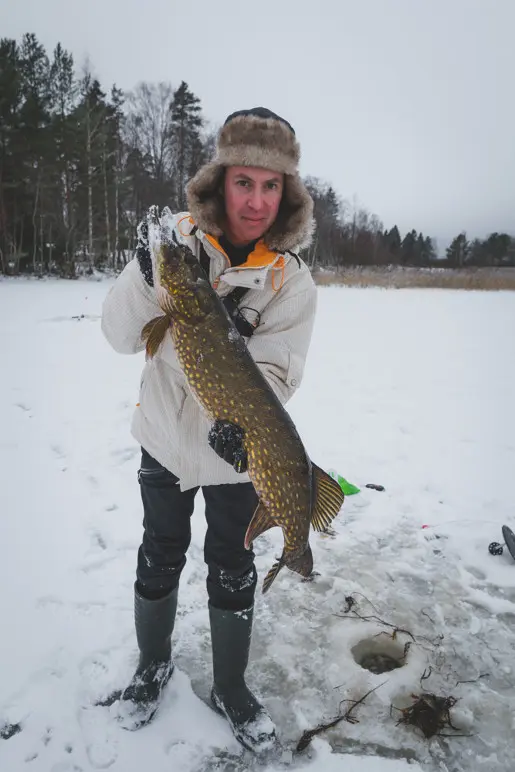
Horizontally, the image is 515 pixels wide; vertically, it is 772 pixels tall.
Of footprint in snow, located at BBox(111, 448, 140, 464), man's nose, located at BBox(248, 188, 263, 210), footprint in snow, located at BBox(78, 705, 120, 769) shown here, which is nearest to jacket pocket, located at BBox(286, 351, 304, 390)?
man's nose, located at BBox(248, 188, 263, 210)

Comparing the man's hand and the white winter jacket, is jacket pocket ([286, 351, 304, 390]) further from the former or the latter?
the man's hand

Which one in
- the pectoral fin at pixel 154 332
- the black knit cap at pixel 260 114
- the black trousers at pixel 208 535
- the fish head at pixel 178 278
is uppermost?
the black knit cap at pixel 260 114

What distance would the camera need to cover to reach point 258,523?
160 cm

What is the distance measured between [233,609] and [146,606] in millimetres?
366

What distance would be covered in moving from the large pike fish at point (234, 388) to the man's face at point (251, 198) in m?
0.27

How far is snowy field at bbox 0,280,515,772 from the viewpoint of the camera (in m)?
1.78

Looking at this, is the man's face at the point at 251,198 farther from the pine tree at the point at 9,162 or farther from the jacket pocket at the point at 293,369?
the pine tree at the point at 9,162

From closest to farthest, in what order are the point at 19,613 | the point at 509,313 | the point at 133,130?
the point at 19,613, the point at 509,313, the point at 133,130

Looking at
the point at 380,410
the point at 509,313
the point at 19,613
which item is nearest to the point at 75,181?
the point at 509,313

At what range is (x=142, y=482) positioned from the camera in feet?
6.06

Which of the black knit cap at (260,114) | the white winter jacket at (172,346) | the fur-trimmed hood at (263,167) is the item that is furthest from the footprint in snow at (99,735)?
the black knit cap at (260,114)

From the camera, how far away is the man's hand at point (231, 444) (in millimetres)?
1518

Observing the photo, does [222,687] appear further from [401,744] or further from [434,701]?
[434,701]

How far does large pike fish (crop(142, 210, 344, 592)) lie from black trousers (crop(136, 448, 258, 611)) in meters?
0.20
